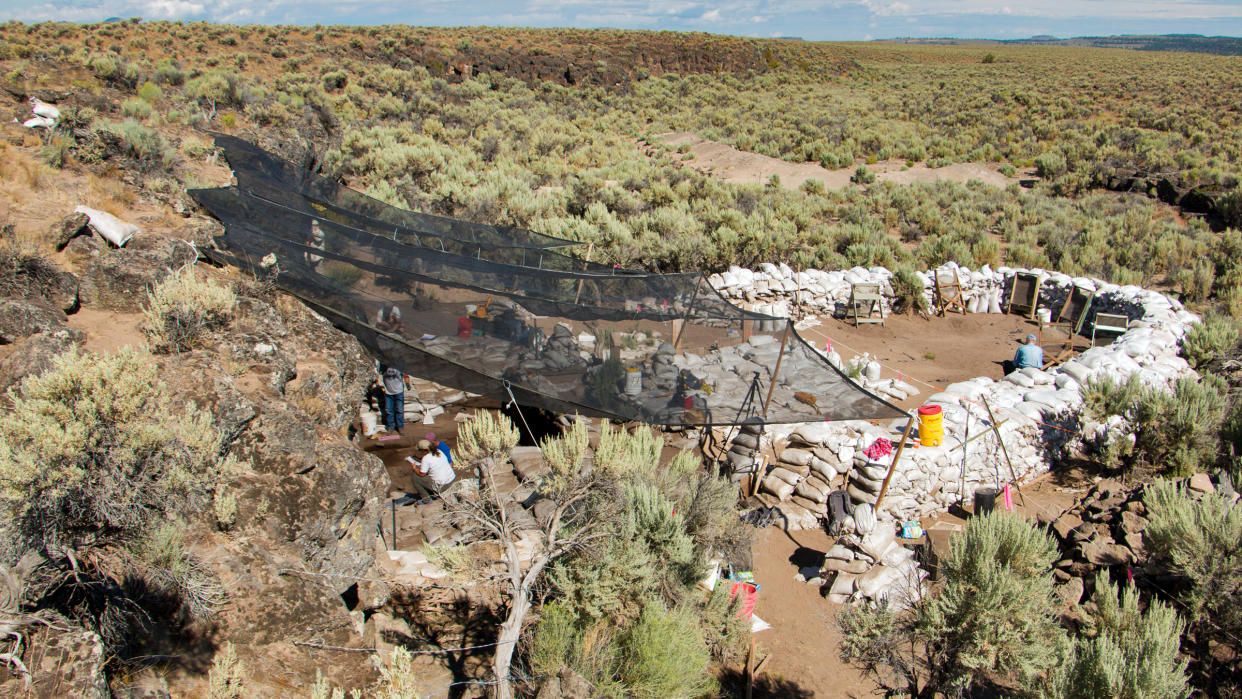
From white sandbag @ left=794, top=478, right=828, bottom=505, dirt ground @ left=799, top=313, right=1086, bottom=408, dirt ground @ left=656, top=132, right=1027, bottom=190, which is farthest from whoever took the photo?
dirt ground @ left=656, top=132, right=1027, bottom=190

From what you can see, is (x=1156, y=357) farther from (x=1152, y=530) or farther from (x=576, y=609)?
(x=576, y=609)

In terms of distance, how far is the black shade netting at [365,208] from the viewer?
36.6 feet

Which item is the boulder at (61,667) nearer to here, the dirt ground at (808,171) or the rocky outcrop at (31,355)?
the rocky outcrop at (31,355)

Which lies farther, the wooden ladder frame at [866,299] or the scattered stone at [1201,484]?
the wooden ladder frame at [866,299]

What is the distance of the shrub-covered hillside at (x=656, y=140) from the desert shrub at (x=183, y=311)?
463 centimetres

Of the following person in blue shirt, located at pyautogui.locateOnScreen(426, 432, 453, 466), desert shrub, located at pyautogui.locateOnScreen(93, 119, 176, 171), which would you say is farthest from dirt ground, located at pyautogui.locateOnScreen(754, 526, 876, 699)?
desert shrub, located at pyautogui.locateOnScreen(93, 119, 176, 171)

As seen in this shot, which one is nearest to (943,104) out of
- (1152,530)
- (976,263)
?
(976,263)

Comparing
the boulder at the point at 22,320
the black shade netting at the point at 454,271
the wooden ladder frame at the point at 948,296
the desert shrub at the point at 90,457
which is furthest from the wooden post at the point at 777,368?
the wooden ladder frame at the point at 948,296

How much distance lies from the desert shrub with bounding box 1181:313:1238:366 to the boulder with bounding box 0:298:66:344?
14.5 metres

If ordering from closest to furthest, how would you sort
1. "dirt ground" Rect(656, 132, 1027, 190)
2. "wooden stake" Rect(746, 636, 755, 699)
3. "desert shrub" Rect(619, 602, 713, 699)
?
1. "desert shrub" Rect(619, 602, 713, 699)
2. "wooden stake" Rect(746, 636, 755, 699)
3. "dirt ground" Rect(656, 132, 1027, 190)

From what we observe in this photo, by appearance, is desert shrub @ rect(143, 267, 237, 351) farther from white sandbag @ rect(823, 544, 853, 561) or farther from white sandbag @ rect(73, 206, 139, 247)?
white sandbag @ rect(823, 544, 853, 561)

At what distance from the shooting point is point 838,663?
5891 mm

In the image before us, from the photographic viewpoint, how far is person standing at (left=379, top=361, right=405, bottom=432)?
846 centimetres

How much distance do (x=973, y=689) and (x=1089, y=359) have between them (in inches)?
267
